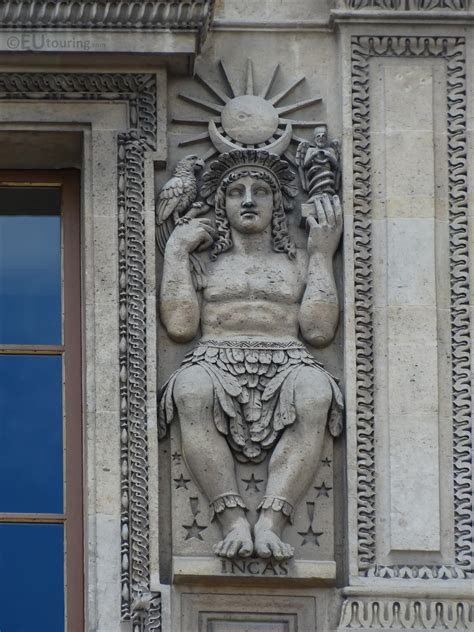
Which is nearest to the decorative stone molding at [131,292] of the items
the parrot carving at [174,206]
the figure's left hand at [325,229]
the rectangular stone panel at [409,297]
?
the parrot carving at [174,206]

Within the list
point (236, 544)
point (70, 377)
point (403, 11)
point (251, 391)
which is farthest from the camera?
point (403, 11)

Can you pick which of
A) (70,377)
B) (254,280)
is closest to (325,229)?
(254,280)

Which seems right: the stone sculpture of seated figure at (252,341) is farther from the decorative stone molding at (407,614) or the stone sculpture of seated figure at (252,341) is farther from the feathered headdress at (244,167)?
the decorative stone molding at (407,614)

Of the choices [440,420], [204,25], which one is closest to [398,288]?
[440,420]

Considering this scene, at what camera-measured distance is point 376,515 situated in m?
18.0

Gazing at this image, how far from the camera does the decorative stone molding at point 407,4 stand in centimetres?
1878

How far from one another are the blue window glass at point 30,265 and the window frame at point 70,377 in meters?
0.06

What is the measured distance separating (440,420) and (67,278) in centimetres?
239

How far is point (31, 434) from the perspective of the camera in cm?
1847

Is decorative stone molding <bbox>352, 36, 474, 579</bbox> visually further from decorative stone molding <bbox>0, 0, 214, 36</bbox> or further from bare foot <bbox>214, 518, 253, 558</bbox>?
decorative stone molding <bbox>0, 0, 214, 36</bbox>

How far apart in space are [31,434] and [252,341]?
1.42 metres

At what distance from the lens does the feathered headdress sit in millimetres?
18547

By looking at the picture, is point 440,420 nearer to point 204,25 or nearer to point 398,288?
point 398,288

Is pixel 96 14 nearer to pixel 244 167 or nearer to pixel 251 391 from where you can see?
pixel 244 167
